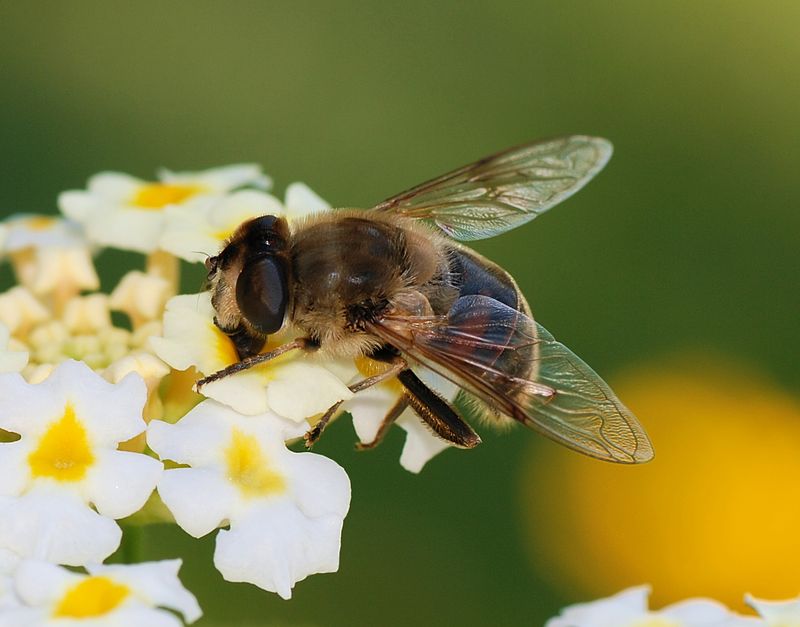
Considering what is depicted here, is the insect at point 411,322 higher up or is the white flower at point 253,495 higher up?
the insect at point 411,322

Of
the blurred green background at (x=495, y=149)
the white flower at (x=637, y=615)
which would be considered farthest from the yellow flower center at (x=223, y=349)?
the blurred green background at (x=495, y=149)

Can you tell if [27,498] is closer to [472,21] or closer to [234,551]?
[234,551]

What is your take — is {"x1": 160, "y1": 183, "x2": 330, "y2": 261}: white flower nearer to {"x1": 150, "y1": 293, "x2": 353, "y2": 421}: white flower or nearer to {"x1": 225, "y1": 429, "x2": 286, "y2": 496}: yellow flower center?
{"x1": 150, "y1": 293, "x2": 353, "y2": 421}: white flower

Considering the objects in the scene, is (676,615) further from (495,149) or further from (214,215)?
(495,149)

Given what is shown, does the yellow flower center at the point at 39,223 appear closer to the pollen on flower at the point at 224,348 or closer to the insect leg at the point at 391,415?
the pollen on flower at the point at 224,348

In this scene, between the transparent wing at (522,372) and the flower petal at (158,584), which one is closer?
the flower petal at (158,584)

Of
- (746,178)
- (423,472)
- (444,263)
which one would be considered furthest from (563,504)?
(444,263)

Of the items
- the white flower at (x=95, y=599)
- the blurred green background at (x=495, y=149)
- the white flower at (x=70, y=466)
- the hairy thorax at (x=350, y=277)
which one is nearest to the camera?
the white flower at (x=95, y=599)
